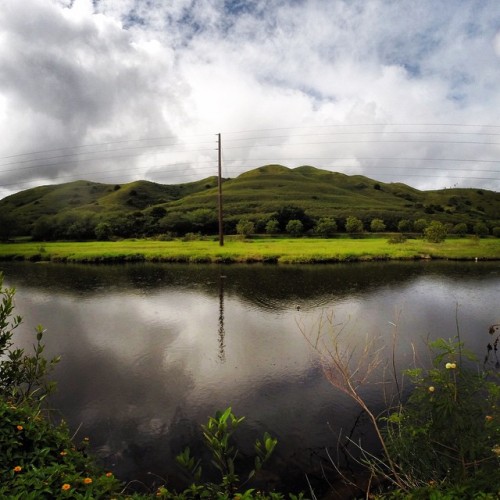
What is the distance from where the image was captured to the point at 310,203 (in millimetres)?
121250

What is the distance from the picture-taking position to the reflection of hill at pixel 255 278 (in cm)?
2316

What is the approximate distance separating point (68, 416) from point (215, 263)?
29.1m

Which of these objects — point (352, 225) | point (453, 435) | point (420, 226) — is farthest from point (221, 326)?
point (420, 226)

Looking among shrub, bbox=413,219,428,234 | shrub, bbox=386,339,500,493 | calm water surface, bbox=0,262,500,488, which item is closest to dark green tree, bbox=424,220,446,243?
calm water surface, bbox=0,262,500,488

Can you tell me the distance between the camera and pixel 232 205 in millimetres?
118125

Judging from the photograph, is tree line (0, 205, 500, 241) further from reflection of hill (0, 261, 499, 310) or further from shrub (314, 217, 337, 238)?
reflection of hill (0, 261, 499, 310)

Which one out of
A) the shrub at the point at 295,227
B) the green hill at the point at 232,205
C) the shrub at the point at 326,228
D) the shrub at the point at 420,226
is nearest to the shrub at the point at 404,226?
the shrub at the point at 420,226

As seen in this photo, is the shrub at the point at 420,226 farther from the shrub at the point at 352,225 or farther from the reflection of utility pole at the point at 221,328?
the reflection of utility pole at the point at 221,328

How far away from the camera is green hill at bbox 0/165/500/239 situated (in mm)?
82000

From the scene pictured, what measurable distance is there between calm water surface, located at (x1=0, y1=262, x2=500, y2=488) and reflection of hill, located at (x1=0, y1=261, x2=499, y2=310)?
208 millimetres

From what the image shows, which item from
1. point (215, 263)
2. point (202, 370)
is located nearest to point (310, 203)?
point (215, 263)

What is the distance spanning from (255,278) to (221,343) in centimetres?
1467

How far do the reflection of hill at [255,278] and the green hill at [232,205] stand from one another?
45.3 meters

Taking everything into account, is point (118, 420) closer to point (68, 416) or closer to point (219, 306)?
point (68, 416)
